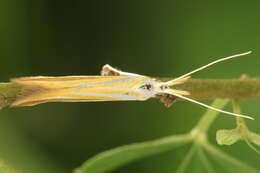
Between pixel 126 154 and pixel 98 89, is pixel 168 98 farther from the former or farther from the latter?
pixel 126 154

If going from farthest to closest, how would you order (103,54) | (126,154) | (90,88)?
(103,54), (126,154), (90,88)

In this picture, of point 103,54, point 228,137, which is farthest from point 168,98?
point 103,54

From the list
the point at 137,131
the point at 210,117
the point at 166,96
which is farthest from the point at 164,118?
the point at 166,96

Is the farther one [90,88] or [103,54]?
[103,54]

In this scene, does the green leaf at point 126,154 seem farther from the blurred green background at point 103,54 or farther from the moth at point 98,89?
the blurred green background at point 103,54

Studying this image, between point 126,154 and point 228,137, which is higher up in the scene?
point 126,154
